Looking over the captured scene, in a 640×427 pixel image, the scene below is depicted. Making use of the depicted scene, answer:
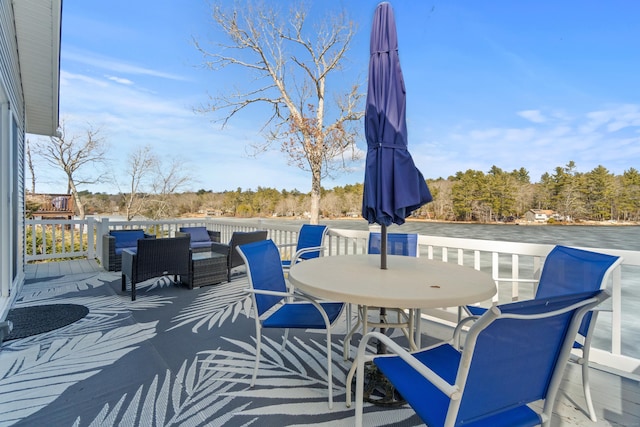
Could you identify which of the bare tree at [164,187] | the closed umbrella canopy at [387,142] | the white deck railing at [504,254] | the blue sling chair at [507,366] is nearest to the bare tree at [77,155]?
the bare tree at [164,187]

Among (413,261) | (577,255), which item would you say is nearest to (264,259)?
(413,261)

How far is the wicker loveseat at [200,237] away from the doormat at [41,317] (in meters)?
2.60

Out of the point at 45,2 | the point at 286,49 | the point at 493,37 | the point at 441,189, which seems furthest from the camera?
the point at 441,189

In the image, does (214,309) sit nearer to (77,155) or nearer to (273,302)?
(273,302)

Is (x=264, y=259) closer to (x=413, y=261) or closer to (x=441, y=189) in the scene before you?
(x=413, y=261)

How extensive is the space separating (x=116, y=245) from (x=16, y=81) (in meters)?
2.86

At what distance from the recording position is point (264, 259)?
7.86ft

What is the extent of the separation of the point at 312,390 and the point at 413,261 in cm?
121

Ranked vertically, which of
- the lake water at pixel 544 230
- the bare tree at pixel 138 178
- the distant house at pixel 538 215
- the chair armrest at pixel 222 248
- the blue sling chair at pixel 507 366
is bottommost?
the lake water at pixel 544 230

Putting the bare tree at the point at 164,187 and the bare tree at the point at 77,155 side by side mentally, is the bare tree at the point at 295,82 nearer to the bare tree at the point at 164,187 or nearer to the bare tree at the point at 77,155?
the bare tree at the point at 164,187

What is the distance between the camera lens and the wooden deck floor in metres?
1.84

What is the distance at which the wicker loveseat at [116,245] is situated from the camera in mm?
5531

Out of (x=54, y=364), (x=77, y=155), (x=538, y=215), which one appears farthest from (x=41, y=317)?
(x=538, y=215)

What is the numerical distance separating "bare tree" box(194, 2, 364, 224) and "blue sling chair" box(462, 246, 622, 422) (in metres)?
9.34
